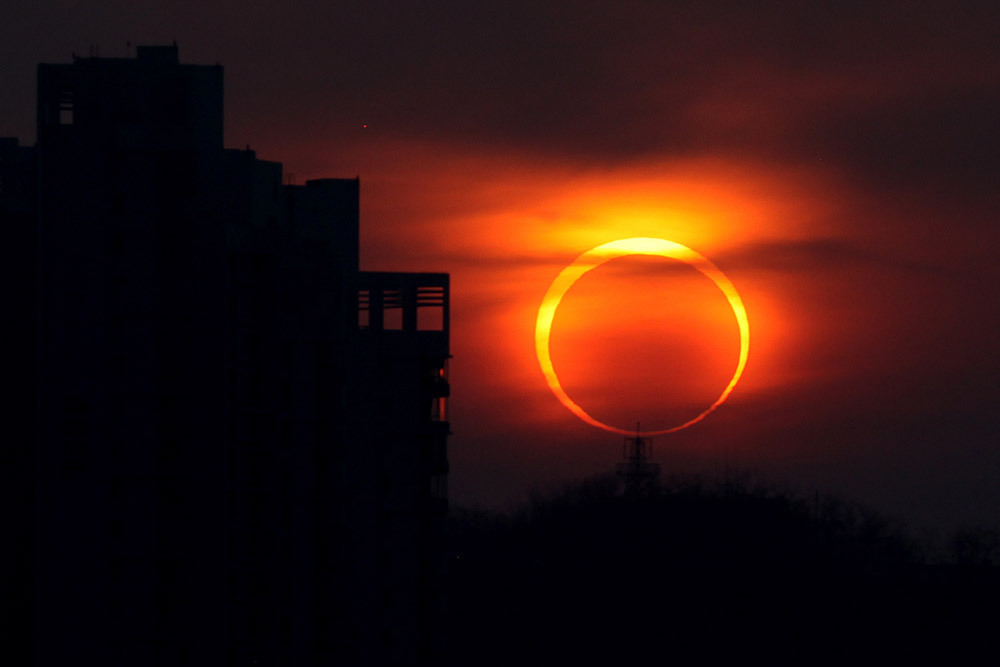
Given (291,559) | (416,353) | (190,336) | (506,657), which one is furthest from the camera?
(506,657)

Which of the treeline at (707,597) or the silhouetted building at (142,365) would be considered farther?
the treeline at (707,597)

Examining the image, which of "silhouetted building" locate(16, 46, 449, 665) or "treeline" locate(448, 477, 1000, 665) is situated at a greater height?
"silhouetted building" locate(16, 46, 449, 665)

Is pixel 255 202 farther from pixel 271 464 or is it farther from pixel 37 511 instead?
pixel 37 511

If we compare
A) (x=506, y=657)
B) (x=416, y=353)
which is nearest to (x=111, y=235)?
(x=416, y=353)

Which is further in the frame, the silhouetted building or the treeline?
the treeline

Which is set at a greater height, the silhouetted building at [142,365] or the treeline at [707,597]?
the silhouetted building at [142,365]

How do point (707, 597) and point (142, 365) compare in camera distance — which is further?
point (707, 597)

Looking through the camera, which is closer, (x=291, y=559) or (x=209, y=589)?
(x=209, y=589)

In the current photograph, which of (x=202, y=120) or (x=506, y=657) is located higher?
(x=202, y=120)
